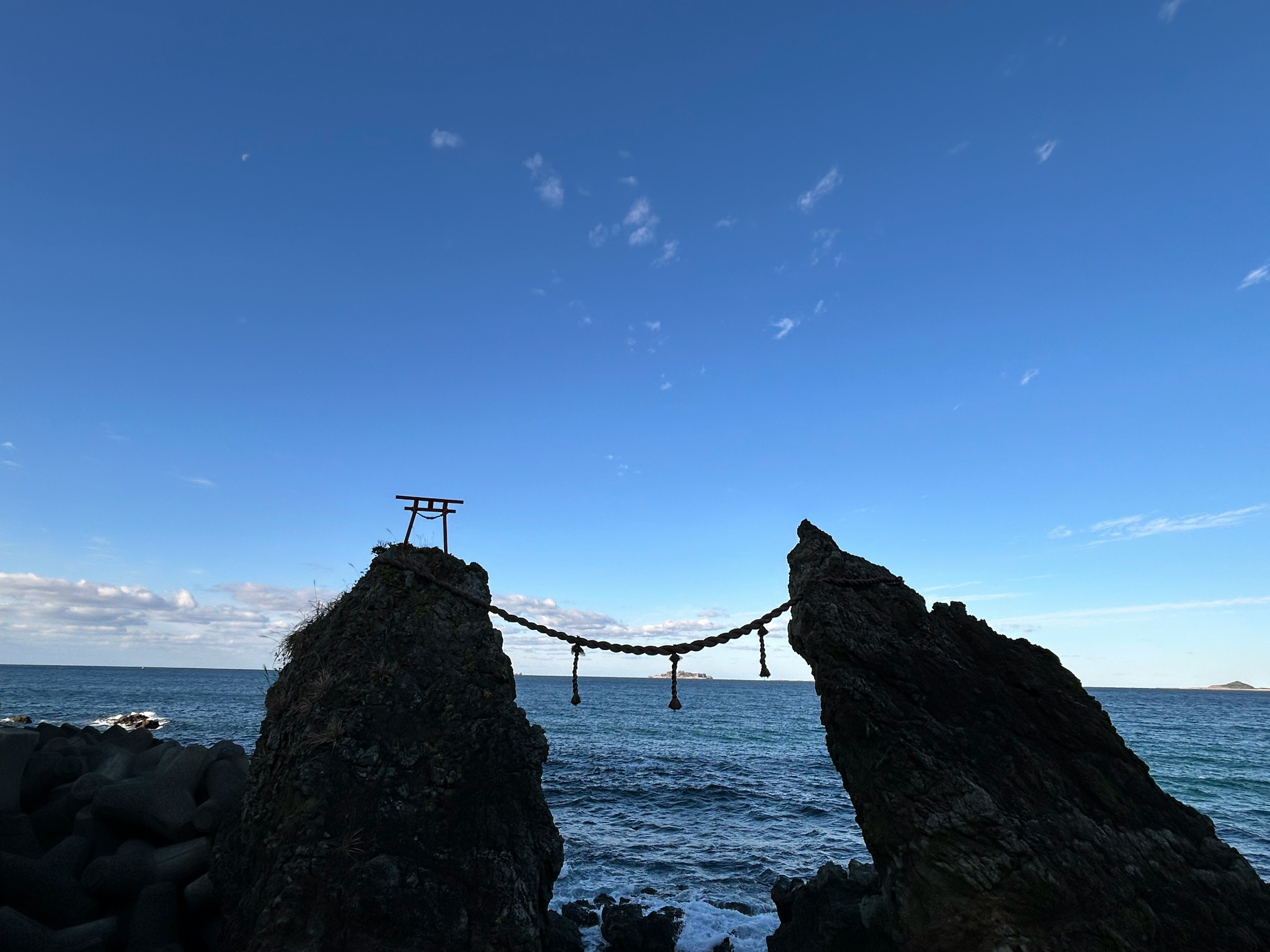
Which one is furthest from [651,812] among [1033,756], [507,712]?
[1033,756]

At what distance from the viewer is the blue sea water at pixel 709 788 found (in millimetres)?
19781

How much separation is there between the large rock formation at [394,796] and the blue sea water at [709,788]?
951cm

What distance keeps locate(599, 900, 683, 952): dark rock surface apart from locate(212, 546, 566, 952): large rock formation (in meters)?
7.25

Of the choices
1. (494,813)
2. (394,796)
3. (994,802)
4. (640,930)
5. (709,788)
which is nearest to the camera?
(994,802)

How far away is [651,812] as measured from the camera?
2762 centimetres

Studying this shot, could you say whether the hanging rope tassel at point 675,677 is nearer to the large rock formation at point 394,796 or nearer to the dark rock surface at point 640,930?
the large rock formation at point 394,796

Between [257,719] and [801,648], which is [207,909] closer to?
[801,648]

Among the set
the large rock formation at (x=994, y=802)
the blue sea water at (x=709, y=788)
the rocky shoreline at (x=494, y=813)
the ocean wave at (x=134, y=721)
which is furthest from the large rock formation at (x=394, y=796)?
the ocean wave at (x=134, y=721)

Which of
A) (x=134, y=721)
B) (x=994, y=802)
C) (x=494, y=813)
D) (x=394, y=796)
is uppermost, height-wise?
(x=994, y=802)

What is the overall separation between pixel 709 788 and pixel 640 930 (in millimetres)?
18054

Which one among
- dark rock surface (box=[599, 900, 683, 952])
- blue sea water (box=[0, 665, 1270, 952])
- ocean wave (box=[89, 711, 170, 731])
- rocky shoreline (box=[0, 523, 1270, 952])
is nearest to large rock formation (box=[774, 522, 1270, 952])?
rocky shoreline (box=[0, 523, 1270, 952])

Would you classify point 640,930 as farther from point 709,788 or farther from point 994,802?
point 709,788

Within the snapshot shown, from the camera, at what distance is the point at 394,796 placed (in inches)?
351

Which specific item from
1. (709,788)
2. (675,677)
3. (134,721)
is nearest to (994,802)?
(675,677)
